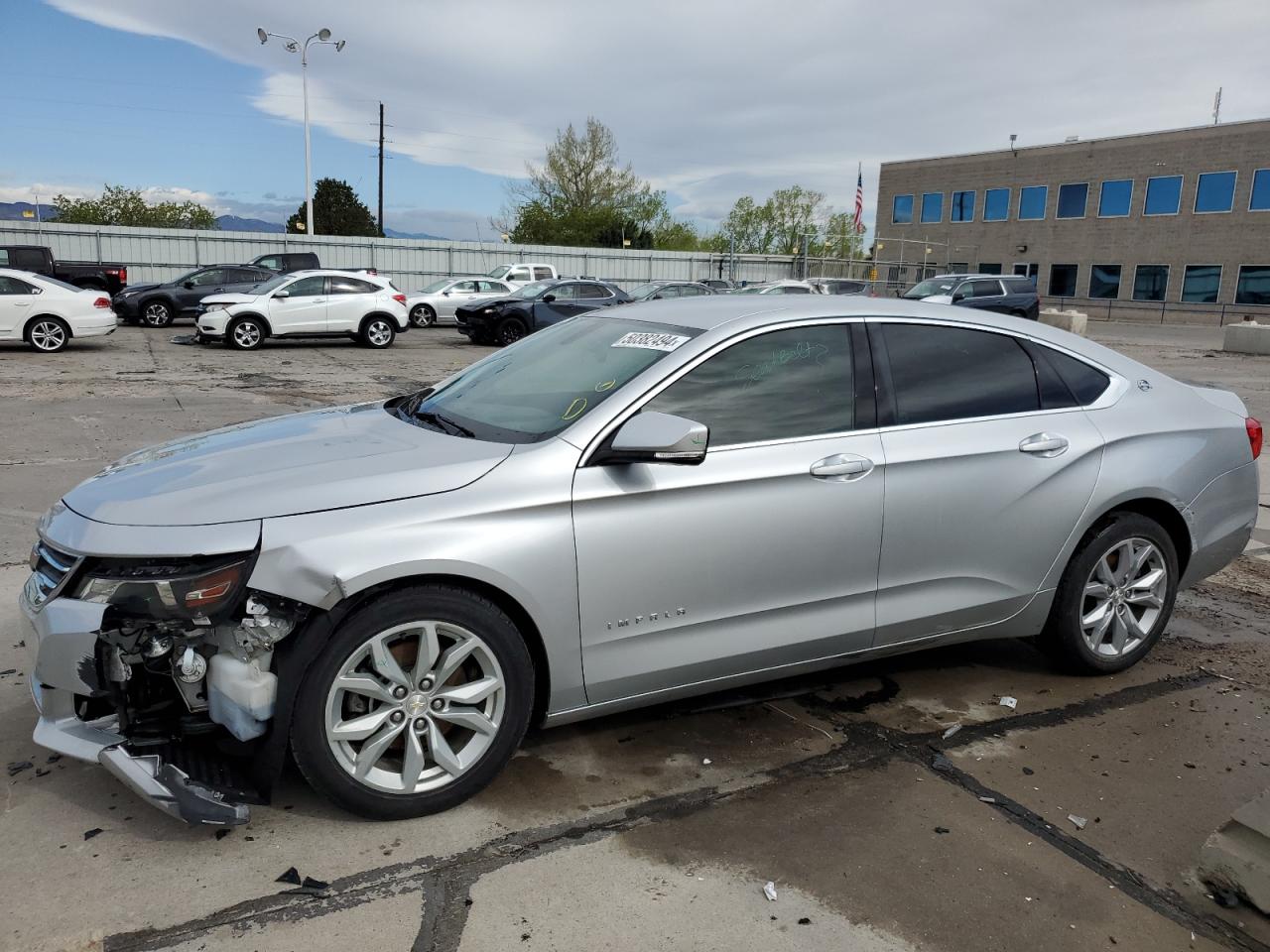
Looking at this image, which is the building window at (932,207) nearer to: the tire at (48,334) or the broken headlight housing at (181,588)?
the tire at (48,334)

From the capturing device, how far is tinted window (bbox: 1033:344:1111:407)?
4246 mm

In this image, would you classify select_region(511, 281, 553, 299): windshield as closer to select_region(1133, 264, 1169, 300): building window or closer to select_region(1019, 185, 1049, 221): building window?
select_region(1133, 264, 1169, 300): building window

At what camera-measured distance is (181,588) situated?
277 cm

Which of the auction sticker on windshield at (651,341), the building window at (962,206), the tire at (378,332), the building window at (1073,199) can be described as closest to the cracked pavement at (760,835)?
the auction sticker on windshield at (651,341)

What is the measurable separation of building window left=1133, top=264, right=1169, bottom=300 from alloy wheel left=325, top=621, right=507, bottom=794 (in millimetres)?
53373

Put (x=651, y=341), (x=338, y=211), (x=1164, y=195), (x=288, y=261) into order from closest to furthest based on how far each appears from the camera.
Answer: (x=651, y=341) < (x=288, y=261) < (x=1164, y=195) < (x=338, y=211)

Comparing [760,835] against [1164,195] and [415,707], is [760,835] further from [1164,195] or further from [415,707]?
[1164,195]

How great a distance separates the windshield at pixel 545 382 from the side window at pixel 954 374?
2.90ft

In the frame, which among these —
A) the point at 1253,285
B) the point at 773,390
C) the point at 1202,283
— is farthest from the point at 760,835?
the point at 1202,283

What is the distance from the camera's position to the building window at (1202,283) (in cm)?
4650

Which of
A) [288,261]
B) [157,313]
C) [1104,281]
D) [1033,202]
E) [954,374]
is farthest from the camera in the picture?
[1033,202]

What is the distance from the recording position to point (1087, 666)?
14.3 feet

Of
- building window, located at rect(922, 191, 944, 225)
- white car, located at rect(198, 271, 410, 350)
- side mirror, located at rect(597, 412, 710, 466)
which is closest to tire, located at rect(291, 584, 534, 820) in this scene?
side mirror, located at rect(597, 412, 710, 466)

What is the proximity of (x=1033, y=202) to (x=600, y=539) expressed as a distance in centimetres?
5701
